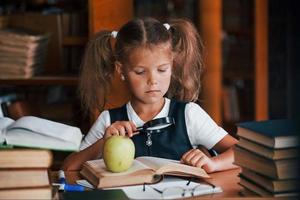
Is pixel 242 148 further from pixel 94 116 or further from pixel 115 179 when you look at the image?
pixel 94 116

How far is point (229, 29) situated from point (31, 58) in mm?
1174

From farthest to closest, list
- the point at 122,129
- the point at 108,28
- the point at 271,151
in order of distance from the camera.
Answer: the point at 108,28
the point at 122,129
the point at 271,151

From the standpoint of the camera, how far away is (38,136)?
1.74 m

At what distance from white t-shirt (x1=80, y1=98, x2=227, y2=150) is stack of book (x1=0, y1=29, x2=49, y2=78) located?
124 cm

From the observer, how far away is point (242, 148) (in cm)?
191

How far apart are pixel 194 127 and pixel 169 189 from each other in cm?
81

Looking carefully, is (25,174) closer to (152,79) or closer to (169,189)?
(169,189)

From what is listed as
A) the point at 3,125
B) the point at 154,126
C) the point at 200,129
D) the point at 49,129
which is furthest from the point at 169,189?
the point at 200,129

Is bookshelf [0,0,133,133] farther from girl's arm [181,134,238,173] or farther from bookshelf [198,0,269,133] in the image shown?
girl's arm [181,134,238,173]

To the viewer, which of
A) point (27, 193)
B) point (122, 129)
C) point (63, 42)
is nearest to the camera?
point (27, 193)

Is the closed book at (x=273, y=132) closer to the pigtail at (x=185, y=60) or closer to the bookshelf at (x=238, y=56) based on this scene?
the pigtail at (x=185, y=60)

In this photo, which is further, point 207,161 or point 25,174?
point 207,161

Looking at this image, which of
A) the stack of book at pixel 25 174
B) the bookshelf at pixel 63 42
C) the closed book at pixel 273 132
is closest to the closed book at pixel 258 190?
the closed book at pixel 273 132

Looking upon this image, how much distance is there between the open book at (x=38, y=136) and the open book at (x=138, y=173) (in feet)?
0.48
